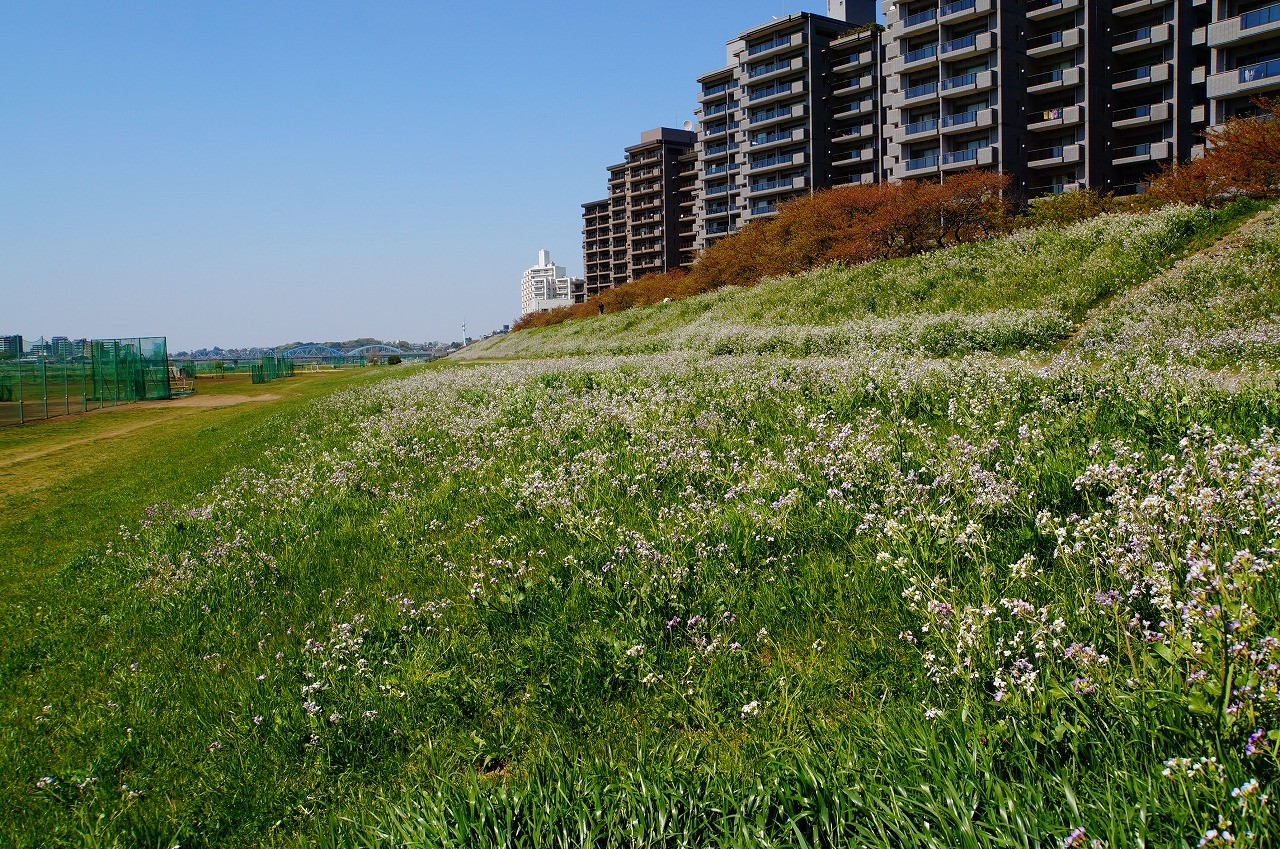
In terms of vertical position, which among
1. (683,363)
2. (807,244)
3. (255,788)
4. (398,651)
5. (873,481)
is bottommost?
(255,788)

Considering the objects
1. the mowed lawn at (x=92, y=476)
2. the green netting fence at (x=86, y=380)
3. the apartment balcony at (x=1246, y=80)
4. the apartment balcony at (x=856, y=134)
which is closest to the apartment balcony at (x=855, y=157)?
the apartment balcony at (x=856, y=134)

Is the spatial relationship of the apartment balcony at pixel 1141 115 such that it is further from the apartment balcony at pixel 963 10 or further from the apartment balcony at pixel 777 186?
the apartment balcony at pixel 777 186

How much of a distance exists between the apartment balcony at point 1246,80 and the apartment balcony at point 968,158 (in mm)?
18671

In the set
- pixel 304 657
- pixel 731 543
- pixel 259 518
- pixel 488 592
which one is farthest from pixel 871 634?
pixel 259 518

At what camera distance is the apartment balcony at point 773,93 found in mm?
95688

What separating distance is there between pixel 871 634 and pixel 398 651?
3200mm

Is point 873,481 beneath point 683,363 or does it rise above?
beneath

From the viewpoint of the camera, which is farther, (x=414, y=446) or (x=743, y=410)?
(x=414, y=446)

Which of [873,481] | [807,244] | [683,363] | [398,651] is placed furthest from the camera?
[807,244]

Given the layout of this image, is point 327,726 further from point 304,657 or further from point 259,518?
point 259,518

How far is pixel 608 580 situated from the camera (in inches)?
209

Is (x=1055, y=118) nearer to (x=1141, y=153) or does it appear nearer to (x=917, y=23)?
(x=1141, y=153)

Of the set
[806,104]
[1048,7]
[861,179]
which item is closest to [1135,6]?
[1048,7]

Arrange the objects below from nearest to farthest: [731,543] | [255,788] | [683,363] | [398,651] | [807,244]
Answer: [255,788]
[398,651]
[731,543]
[683,363]
[807,244]
